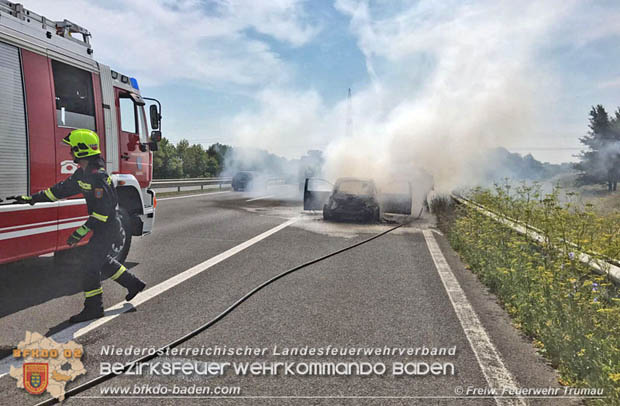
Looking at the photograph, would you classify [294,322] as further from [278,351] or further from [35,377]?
[35,377]

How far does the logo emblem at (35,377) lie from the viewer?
10.5 ft

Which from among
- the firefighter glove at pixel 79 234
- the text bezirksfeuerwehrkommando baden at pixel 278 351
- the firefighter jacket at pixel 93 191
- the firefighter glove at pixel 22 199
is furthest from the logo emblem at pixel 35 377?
the firefighter glove at pixel 22 199

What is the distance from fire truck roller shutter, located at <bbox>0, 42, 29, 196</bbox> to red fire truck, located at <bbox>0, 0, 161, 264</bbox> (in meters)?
0.01

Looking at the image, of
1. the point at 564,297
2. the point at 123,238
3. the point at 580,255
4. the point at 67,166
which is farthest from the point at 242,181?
the point at 564,297

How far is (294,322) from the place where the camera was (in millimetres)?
4648

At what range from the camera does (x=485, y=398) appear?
10.5 feet

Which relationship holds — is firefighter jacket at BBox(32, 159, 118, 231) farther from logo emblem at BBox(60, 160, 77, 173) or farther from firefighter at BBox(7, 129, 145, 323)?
logo emblem at BBox(60, 160, 77, 173)

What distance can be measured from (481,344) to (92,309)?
385cm

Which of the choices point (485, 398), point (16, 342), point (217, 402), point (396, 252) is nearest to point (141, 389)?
point (217, 402)

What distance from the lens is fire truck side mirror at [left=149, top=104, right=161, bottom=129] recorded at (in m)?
7.83

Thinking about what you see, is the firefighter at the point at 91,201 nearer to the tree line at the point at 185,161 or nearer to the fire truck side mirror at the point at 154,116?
the fire truck side mirror at the point at 154,116

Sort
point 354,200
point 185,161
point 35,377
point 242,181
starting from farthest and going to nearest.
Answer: point 185,161
point 242,181
point 354,200
point 35,377

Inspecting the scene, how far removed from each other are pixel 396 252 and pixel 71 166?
5.95 m

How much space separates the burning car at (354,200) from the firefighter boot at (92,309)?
10261mm
